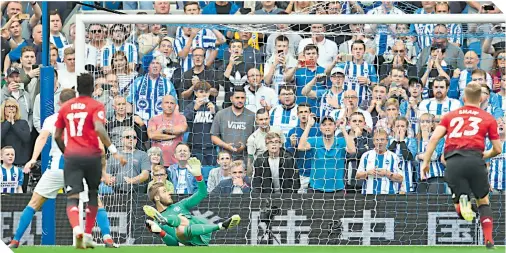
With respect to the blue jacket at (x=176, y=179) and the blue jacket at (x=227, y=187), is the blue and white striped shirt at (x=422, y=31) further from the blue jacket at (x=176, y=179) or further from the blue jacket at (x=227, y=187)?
the blue jacket at (x=176, y=179)

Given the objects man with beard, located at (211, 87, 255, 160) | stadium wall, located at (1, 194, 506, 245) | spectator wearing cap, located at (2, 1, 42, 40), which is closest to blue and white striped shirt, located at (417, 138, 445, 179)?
stadium wall, located at (1, 194, 506, 245)

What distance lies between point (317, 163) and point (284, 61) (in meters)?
1.65

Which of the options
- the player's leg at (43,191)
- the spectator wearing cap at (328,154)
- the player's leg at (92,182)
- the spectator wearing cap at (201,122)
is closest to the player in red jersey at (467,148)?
the player's leg at (92,182)

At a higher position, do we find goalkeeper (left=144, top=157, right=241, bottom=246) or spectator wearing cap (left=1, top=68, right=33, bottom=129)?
spectator wearing cap (left=1, top=68, right=33, bottom=129)

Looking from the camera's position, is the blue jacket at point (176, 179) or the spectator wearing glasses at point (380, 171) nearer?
the spectator wearing glasses at point (380, 171)

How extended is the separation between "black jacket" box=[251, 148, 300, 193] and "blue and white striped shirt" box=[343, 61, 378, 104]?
1329 millimetres

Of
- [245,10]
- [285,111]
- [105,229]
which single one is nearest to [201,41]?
[245,10]

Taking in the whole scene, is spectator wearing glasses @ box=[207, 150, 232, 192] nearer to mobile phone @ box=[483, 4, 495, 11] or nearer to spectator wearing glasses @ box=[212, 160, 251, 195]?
spectator wearing glasses @ box=[212, 160, 251, 195]

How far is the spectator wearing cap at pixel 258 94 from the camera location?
48.3 ft

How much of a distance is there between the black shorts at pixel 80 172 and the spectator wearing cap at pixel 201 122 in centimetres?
428

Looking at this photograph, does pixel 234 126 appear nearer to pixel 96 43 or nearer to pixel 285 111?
pixel 285 111

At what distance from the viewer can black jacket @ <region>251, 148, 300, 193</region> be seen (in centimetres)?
1402

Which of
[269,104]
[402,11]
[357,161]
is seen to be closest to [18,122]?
[269,104]

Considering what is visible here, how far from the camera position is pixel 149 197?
1281 cm
